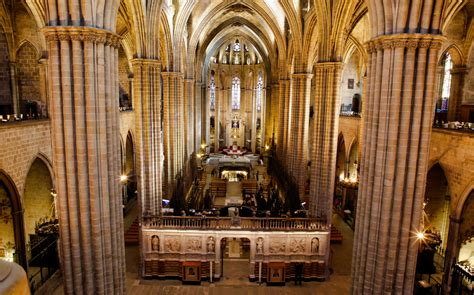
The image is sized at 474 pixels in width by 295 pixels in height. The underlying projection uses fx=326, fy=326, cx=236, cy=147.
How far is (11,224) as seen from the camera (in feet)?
42.7

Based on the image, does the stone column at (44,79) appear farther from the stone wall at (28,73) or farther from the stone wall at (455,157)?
the stone wall at (455,157)

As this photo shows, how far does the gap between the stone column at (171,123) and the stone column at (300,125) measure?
296 inches

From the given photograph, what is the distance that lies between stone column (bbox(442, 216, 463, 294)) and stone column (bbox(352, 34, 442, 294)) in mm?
5812

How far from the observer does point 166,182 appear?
2130cm

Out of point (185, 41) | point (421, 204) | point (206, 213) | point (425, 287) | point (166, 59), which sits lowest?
point (425, 287)

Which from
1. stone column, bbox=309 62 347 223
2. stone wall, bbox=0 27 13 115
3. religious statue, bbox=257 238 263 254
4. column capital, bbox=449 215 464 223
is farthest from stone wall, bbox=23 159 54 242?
column capital, bbox=449 215 464 223

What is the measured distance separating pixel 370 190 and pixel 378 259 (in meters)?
1.74

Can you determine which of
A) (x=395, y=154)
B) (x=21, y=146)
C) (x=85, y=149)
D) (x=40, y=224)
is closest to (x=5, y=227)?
(x=40, y=224)

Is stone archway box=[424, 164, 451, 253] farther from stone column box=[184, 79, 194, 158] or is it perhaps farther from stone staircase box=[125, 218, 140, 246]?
stone column box=[184, 79, 194, 158]

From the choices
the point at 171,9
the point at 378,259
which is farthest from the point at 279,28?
the point at 378,259

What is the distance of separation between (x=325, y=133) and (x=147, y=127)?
759 cm

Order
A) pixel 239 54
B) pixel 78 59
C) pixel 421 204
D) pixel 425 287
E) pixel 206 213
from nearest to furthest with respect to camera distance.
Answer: pixel 78 59 < pixel 421 204 < pixel 425 287 < pixel 206 213 < pixel 239 54

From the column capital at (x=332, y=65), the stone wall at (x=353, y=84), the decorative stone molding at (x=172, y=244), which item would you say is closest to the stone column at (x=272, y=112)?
the stone wall at (x=353, y=84)

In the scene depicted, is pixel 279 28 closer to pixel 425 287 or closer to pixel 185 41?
pixel 185 41
